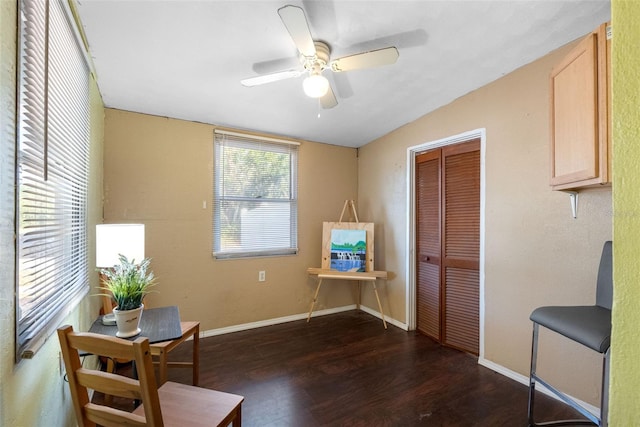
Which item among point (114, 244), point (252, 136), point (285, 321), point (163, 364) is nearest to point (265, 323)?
point (285, 321)

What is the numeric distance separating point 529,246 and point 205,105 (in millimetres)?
2968

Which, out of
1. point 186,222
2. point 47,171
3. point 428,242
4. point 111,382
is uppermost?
point 47,171

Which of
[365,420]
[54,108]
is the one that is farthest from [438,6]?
[365,420]

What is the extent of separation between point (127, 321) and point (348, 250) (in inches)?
96.6

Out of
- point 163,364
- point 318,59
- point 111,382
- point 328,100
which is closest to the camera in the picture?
point 111,382

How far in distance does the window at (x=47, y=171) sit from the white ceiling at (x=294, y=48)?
34 cm

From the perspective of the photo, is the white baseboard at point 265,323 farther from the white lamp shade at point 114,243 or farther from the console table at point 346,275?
the white lamp shade at point 114,243

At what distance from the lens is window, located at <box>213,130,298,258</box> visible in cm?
313

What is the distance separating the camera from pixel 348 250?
352cm

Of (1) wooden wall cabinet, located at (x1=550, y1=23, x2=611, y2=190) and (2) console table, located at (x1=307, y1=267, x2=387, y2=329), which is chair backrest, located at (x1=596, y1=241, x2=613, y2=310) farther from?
(2) console table, located at (x1=307, y1=267, x2=387, y2=329)

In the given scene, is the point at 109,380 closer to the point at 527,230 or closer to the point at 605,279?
the point at 605,279

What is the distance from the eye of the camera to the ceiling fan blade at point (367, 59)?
167 cm

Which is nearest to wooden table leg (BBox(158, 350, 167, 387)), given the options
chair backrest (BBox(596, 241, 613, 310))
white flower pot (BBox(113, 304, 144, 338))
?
white flower pot (BBox(113, 304, 144, 338))

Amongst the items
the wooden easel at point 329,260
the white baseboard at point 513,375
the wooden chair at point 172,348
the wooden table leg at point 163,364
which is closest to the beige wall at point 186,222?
the wooden easel at point 329,260
